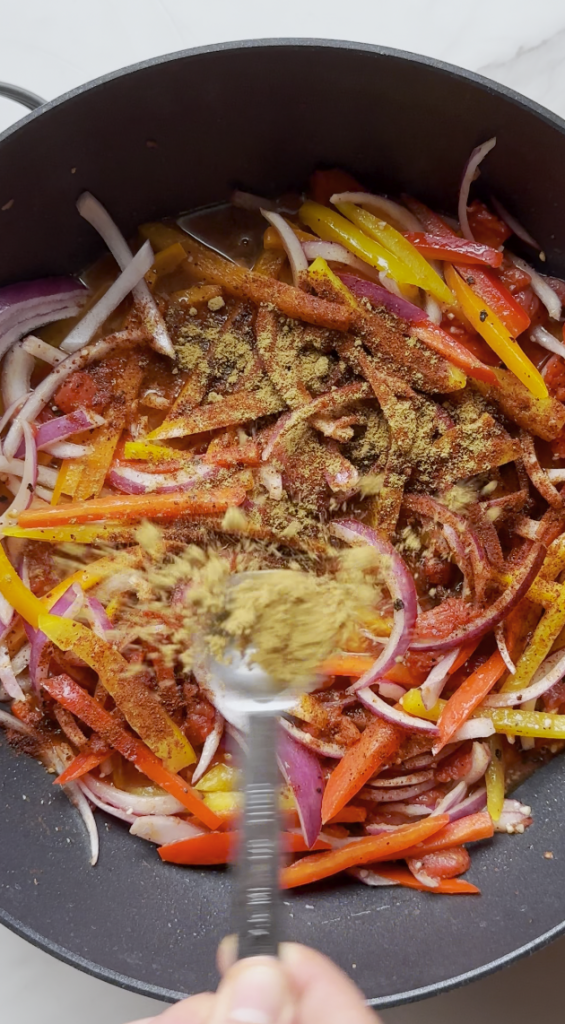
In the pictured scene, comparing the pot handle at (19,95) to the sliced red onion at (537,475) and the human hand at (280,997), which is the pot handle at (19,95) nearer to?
the sliced red onion at (537,475)

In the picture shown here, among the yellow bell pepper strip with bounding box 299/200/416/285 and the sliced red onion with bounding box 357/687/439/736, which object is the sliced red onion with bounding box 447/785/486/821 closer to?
the sliced red onion with bounding box 357/687/439/736

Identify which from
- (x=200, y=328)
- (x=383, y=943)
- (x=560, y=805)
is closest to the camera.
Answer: (x=383, y=943)

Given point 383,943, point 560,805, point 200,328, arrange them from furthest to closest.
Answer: point 200,328 → point 560,805 → point 383,943

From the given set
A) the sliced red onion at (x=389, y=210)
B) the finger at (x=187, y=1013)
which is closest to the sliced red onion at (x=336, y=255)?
the sliced red onion at (x=389, y=210)

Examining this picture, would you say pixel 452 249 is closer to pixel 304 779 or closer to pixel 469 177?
pixel 469 177

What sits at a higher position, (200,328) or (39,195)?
(39,195)

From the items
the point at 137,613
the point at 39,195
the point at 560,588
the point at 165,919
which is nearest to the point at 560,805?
the point at 560,588

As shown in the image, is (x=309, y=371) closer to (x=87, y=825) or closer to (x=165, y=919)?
(x=87, y=825)
